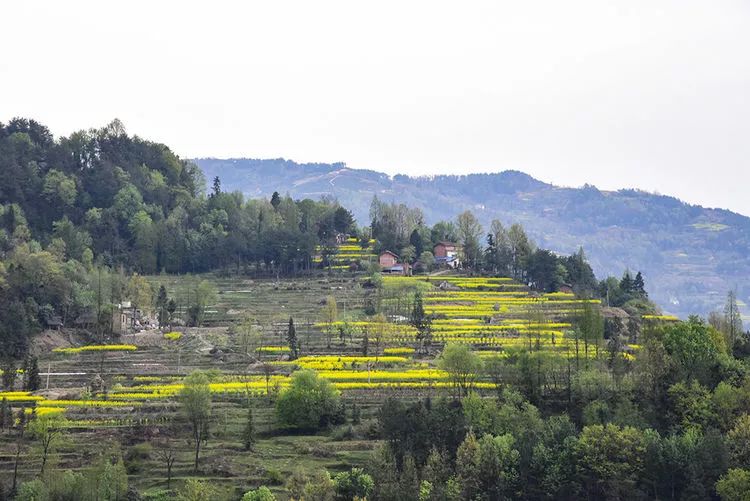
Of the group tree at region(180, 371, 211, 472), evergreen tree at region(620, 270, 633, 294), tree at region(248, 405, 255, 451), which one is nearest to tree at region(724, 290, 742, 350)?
evergreen tree at region(620, 270, 633, 294)

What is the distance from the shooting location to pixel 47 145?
121m

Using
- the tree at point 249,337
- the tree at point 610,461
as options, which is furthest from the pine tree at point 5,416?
the tree at point 610,461

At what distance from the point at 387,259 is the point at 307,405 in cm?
5559

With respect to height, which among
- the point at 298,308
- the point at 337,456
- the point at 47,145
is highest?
the point at 47,145

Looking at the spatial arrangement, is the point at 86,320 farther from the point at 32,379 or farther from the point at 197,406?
the point at 197,406

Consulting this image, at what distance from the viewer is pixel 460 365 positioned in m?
63.4

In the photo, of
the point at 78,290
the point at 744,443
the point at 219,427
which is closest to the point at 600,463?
the point at 744,443

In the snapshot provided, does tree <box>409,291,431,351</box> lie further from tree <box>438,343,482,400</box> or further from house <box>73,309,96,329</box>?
house <box>73,309,96,329</box>

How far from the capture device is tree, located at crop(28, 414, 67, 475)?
53.1 meters

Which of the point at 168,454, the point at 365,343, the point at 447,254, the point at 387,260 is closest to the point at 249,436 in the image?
the point at 168,454

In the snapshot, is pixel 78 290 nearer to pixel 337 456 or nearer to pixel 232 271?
pixel 232 271

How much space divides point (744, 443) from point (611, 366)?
637 inches

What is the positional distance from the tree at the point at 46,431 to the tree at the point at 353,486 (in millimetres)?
15052

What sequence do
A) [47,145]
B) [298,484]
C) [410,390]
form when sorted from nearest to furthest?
1. [298,484]
2. [410,390]
3. [47,145]
